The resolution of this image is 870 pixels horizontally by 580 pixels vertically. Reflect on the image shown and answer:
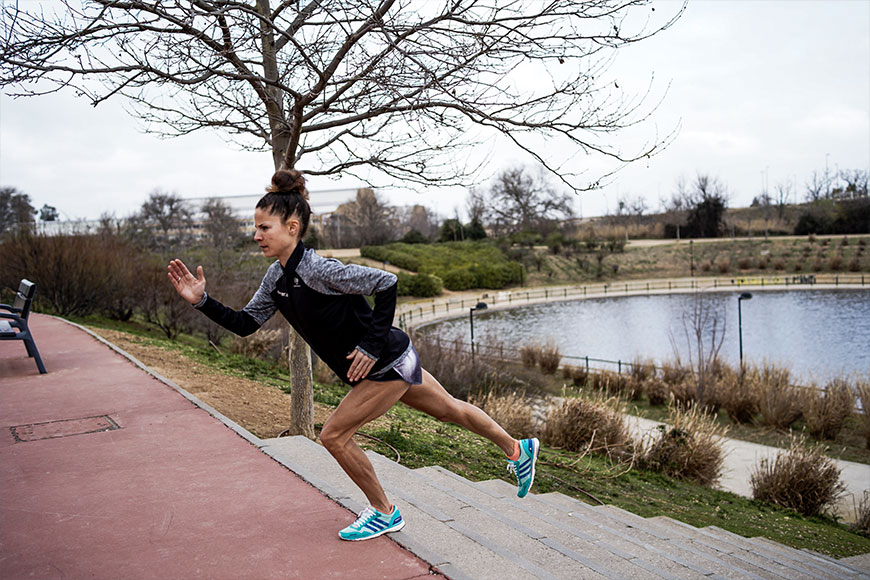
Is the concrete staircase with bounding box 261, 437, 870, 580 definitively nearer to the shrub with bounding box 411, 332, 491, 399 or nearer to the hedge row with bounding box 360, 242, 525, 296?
the shrub with bounding box 411, 332, 491, 399

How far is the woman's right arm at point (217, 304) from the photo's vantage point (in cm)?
384

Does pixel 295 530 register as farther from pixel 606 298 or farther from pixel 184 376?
pixel 606 298

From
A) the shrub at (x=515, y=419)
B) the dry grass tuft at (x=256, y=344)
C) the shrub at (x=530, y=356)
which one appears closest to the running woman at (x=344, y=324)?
the shrub at (x=515, y=419)

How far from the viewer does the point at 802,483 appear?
9273 millimetres

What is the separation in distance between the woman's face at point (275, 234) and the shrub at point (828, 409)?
1483 cm

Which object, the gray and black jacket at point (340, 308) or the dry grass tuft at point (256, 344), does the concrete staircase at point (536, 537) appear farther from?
the dry grass tuft at point (256, 344)

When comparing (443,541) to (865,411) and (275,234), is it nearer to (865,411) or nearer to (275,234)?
(275,234)

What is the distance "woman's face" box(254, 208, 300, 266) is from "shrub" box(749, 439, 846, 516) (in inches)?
317

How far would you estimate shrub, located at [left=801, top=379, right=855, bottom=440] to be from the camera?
49.7 feet

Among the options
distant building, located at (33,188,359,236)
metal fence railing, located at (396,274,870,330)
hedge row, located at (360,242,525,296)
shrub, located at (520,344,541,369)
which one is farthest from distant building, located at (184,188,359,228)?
shrub, located at (520,344,541,369)

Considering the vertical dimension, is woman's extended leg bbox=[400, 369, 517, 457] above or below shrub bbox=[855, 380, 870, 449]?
above

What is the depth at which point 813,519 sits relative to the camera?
8922 mm

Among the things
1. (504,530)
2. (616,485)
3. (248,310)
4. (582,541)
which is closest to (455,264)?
(616,485)

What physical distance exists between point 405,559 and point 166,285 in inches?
661
